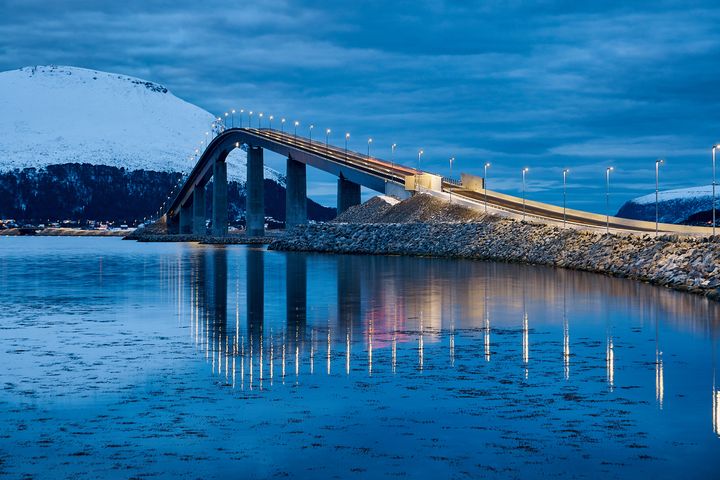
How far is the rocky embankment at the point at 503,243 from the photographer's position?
4919 cm

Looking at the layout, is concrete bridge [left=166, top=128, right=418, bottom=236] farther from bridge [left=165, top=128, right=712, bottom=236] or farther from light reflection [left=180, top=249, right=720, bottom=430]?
light reflection [left=180, top=249, right=720, bottom=430]

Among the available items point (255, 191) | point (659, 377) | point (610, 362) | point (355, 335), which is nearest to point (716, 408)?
point (659, 377)

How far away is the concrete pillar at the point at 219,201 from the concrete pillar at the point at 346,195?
190 ft

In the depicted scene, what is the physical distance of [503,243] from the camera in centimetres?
8431

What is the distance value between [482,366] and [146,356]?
25.1 feet

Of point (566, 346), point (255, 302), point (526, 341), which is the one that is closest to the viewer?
point (566, 346)

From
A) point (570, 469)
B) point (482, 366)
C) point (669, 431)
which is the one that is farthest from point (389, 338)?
point (570, 469)

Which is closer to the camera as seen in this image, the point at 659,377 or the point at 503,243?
the point at 659,377

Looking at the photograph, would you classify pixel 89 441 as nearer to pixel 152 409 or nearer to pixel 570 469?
pixel 152 409

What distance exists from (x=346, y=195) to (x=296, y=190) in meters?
13.1

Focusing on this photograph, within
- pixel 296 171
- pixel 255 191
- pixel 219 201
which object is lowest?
pixel 219 201

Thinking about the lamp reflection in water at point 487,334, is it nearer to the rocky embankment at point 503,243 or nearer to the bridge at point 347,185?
the rocky embankment at point 503,243

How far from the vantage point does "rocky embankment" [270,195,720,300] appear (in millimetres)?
49188

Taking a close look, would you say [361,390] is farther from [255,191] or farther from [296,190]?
[255,191]
